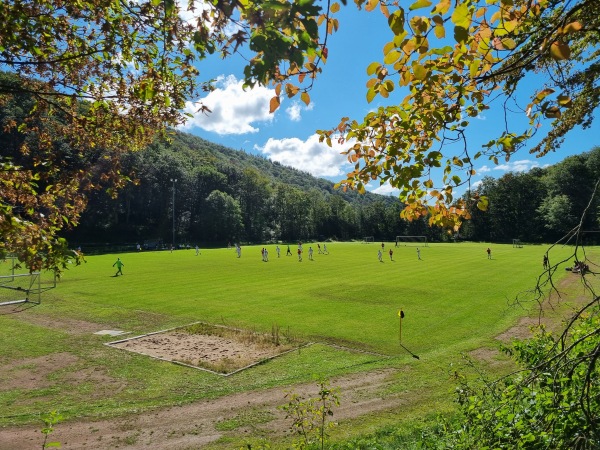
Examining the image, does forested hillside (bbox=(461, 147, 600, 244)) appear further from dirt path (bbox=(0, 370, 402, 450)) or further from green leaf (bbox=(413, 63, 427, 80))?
green leaf (bbox=(413, 63, 427, 80))

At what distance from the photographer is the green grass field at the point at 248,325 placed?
11172mm

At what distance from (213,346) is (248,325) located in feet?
10.3

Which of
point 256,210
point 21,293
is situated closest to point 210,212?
point 256,210

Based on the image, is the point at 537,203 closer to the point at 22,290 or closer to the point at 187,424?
the point at 22,290

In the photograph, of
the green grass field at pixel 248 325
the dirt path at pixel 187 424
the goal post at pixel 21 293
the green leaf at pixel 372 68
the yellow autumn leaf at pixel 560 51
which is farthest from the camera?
the goal post at pixel 21 293

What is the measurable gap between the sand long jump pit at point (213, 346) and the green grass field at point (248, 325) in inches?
20.9

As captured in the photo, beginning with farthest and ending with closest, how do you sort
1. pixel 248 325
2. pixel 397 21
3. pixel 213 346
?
1. pixel 248 325
2. pixel 213 346
3. pixel 397 21

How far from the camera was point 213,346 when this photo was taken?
15.4 m

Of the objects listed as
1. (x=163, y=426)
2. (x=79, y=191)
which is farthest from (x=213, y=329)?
(x=79, y=191)

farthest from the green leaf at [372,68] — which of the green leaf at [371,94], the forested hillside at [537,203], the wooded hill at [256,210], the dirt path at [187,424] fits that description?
the forested hillside at [537,203]

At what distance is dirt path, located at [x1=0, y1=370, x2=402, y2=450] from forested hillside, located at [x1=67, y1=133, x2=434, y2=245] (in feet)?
229

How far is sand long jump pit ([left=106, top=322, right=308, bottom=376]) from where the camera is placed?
44.8 feet

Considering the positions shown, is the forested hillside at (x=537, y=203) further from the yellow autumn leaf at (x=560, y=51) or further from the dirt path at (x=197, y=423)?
the yellow autumn leaf at (x=560, y=51)

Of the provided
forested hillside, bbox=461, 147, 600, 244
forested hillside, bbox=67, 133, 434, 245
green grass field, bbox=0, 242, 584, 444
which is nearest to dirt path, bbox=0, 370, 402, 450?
green grass field, bbox=0, 242, 584, 444
